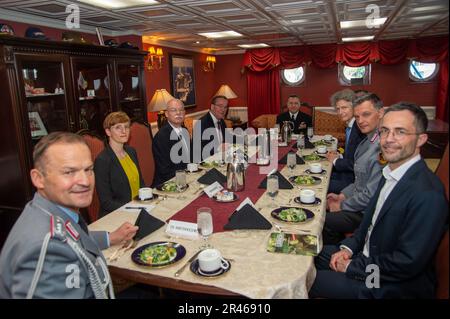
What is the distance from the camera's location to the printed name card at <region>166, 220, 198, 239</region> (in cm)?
156

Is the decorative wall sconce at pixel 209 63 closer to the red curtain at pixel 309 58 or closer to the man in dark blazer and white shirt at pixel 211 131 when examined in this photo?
the red curtain at pixel 309 58

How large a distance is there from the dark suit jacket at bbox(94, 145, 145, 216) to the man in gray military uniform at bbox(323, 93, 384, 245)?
144 centimetres

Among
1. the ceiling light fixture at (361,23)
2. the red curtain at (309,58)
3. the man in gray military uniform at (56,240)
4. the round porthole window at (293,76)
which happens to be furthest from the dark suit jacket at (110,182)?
the round porthole window at (293,76)

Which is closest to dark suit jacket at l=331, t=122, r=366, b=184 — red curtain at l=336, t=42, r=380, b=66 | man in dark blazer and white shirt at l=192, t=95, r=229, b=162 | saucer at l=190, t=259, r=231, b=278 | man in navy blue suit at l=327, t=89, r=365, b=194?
man in navy blue suit at l=327, t=89, r=365, b=194

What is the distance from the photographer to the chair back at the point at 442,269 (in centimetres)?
97

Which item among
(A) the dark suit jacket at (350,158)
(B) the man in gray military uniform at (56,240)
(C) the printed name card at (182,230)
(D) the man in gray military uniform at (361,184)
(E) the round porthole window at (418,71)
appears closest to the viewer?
(B) the man in gray military uniform at (56,240)

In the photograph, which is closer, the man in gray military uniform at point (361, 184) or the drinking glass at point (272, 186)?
the drinking glass at point (272, 186)

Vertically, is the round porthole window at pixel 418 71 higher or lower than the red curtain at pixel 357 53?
lower

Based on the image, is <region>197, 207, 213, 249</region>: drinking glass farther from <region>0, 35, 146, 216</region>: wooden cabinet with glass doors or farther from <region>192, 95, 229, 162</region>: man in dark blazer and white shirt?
<region>192, 95, 229, 162</region>: man in dark blazer and white shirt

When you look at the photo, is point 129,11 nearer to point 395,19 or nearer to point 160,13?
point 160,13

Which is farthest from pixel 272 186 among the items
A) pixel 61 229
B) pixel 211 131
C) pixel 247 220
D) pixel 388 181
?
pixel 211 131

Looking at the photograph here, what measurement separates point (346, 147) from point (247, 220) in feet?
6.18

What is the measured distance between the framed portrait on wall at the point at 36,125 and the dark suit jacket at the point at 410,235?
3024 mm
